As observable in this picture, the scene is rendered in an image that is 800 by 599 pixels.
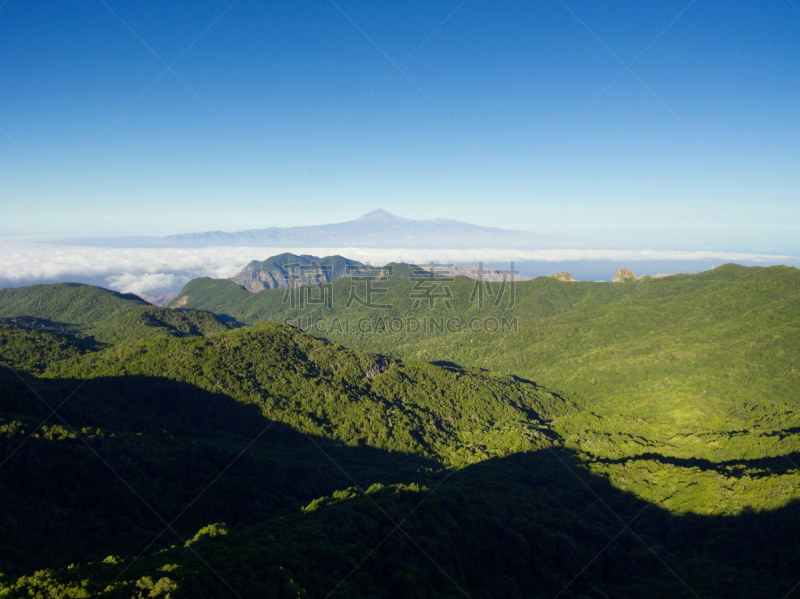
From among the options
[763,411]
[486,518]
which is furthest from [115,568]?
[763,411]

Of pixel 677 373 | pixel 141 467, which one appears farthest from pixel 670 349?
pixel 141 467

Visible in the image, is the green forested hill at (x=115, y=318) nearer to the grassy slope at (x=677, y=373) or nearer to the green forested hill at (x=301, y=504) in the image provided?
the green forested hill at (x=301, y=504)

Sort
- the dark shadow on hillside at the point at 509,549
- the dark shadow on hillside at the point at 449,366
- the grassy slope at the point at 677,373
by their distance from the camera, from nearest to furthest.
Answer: the dark shadow on hillside at the point at 509,549 < the grassy slope at the point at 677,373 < the dark shadow on hillside at the point at 449,366

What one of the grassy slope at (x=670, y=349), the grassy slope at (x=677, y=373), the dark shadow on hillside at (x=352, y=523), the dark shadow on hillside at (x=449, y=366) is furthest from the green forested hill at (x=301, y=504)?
the grassy slope at (x=670, y=349)

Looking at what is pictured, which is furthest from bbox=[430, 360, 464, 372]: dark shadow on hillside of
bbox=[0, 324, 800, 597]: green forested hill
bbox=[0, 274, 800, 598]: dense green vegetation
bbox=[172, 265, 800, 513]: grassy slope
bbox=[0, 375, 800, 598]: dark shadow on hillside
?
bbox=[0, 375, 800, 598]: dark shadow on hillside

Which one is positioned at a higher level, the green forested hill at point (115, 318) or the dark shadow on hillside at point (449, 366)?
the green forested hill at point (115, 318)

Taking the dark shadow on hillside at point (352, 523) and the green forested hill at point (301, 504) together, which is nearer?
the green forested hill at point (301, 504)
